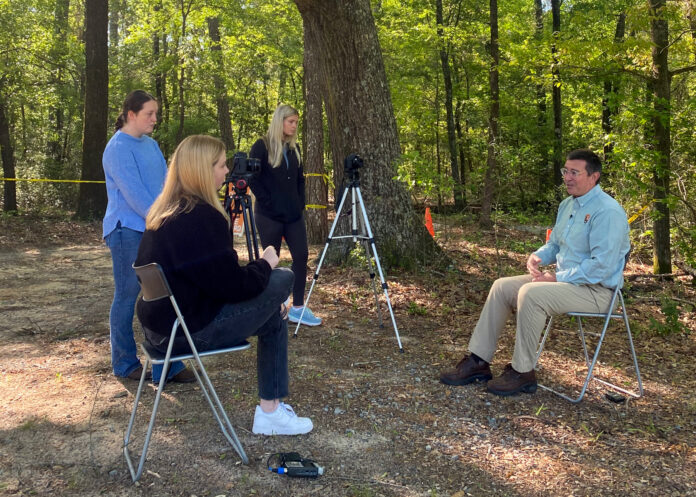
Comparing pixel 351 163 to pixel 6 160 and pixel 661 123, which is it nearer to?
pixel 661 123

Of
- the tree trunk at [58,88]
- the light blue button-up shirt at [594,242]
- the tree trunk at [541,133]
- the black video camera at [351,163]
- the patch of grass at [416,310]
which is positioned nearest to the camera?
the light blue button-up shirt at [594,242]

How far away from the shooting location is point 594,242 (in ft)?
11.8

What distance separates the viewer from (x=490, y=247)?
362 inches

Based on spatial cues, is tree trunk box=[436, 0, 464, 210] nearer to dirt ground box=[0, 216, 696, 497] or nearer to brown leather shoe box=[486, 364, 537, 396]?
dirt ground box=[0, 216, 696, 497]

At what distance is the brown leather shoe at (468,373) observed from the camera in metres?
3.83

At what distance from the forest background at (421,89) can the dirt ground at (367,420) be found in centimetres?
208

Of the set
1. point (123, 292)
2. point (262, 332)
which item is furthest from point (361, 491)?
point (123, 292)

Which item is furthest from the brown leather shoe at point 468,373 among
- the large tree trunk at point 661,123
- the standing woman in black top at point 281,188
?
the large tree trunk at point 661,123

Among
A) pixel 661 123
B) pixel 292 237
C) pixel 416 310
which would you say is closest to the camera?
pixel 292 237

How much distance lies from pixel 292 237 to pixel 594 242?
2.52 meters

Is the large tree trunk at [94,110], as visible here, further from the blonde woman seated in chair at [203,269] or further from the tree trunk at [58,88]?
the blonde woman seated in chair at [203,269]

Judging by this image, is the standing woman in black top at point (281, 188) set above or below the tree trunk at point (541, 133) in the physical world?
below

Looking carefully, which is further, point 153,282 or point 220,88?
point 220,88

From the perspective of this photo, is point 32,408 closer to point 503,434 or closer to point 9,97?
point 503,434
